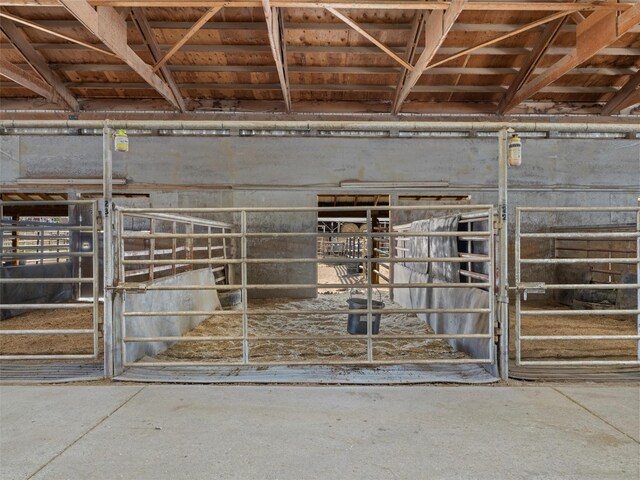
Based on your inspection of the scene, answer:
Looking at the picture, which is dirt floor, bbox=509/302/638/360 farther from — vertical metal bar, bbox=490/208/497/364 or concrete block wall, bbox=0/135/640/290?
concrete block wall, bbox=0/135/640/290

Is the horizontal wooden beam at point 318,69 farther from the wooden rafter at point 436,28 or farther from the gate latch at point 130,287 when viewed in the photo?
the gate latch at point 130,287

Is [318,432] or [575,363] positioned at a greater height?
[575,363]

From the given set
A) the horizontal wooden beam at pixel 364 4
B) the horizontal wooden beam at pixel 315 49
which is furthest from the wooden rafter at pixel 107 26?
the horizontal wooden beam at pixel 315 49

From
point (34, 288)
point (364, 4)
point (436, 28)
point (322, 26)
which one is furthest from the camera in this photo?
point (34, 288)

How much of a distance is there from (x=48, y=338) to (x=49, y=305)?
1.75m

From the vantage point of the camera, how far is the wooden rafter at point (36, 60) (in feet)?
20.3

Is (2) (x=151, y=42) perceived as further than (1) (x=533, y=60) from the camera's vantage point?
No

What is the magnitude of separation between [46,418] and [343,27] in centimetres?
628

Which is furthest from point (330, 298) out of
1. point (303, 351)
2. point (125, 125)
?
point (125, 125)

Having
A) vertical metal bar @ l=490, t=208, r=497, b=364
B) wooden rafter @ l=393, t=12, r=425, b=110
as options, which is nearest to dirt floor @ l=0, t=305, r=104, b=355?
vertical metal bar @ l=490, t=208, r=497, b=364

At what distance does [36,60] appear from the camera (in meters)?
6.82

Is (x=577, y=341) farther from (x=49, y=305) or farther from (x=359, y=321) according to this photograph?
(x=49, y=305)

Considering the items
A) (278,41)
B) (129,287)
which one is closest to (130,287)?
(129,287)

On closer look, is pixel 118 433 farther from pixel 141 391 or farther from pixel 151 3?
pixel 151 3
